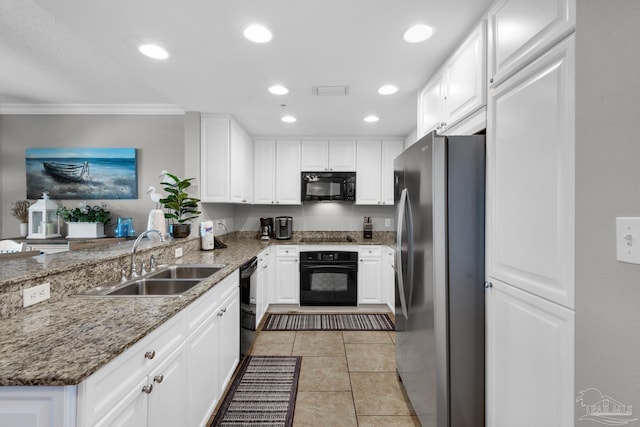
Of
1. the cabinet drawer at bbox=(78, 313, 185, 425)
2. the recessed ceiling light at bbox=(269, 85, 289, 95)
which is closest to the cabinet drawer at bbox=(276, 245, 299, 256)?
the recessed ceiling light at bbox=(269, 85, 289, 95)

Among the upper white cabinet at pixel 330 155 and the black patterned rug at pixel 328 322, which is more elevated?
the upper white cabinet at pixel 330 155

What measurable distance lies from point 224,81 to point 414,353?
243 cm

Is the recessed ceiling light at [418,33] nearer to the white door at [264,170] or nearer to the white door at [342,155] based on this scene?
the white door at [342,155]

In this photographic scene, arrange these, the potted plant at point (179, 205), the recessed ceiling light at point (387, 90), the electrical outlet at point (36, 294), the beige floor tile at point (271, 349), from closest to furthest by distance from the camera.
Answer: the electrical outlet at point (36, 294) < the recessed ceiling light at point (387, 90) < the beige floor tile at point (271, 349) < the potted plant at point (179, 205)

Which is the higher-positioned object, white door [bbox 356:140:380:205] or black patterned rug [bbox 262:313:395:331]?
white door [bbox 356:140:380:205]

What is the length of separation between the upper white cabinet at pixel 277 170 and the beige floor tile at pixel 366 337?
1.93 meters

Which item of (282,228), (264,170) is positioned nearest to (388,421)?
(282,228)

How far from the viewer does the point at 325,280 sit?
361cm

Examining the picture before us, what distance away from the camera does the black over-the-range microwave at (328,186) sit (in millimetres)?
3930

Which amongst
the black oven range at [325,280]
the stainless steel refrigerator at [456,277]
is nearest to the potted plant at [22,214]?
the black oven range at [325,280]

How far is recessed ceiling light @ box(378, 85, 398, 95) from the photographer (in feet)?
7.64

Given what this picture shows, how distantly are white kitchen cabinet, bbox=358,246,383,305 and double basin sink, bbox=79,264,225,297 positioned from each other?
2000 mm
